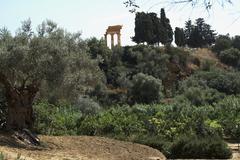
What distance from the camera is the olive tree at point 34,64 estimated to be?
13.5m

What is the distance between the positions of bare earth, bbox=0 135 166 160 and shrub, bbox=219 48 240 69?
1999 inches

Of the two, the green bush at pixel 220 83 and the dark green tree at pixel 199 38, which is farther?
the dark green tree at pixel 199 38

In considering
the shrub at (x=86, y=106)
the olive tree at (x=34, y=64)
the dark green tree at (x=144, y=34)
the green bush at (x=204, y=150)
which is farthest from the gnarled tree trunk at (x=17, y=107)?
the dark green tree at (x=144, y=34)

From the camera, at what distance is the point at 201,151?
49.2ft

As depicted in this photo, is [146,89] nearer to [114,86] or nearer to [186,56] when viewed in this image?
[114,86]

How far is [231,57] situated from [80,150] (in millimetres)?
53875

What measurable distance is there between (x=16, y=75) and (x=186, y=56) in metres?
48.8

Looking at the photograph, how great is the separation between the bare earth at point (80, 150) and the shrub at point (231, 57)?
5078 centimetres

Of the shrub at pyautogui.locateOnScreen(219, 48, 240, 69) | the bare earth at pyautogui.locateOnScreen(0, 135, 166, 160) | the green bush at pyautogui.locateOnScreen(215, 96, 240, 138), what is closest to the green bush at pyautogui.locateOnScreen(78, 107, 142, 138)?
the bare earth at pyautogui.locateOnScreen(0, 135, 166, 160)

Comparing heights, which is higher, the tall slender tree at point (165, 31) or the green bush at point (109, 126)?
the tall slender tree at point (165, 31)

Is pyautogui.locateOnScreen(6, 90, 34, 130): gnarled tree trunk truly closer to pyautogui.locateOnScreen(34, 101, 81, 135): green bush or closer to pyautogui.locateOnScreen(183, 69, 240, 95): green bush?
pyautogui.locateOnScreen(34, 101, 81, 135): green bush

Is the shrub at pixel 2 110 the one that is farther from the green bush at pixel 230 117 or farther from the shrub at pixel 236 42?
the shrub at pixel 236 42

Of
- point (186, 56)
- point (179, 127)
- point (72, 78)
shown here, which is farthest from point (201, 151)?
point (186, 56)

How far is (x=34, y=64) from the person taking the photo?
1369cm
